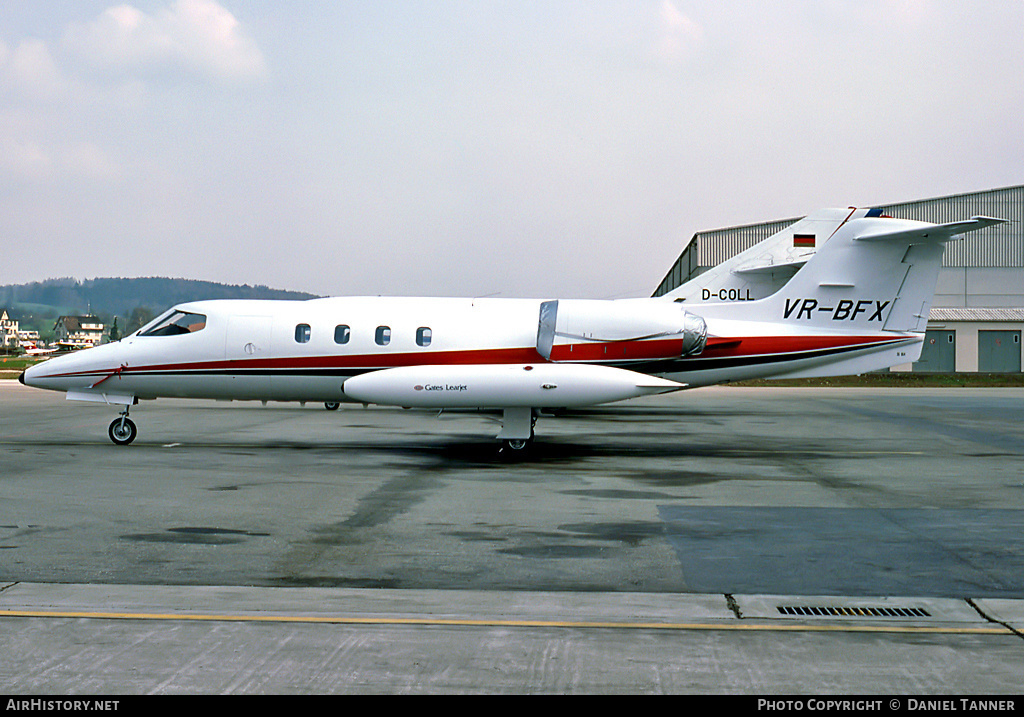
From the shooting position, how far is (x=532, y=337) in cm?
1777

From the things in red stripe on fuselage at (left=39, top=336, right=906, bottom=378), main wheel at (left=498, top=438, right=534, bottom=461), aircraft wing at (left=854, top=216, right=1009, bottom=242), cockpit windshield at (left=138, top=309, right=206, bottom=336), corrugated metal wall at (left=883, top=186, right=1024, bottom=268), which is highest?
corrugated metal wall at (left=883, top=186, right=1024, bottom=268)

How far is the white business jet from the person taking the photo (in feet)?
57.5

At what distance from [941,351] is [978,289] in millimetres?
5135

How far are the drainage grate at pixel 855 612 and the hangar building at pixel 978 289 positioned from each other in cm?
5524

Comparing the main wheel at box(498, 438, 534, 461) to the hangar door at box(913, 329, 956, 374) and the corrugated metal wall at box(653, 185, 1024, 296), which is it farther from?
the hangar door at box(913, 329, 956, 374)

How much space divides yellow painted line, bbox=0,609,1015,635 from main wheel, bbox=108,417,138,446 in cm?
1262

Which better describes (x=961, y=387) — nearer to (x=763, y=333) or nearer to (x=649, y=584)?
(x=763, y=333)

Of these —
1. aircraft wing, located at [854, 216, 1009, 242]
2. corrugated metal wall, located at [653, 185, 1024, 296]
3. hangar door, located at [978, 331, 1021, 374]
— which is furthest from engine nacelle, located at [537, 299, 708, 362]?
hangar door, located at [978, 331, 1021, 374]

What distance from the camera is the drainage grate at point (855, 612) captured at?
6656 millimetres

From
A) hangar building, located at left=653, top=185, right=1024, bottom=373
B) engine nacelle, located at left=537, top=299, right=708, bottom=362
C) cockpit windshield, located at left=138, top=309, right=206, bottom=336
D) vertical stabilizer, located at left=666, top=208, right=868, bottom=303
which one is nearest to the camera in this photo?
engine nacelle, located at left=537, top=299, right=708, bottom=362

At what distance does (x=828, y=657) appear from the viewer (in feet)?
18.5

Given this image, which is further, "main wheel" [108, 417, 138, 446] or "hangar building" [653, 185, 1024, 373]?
"hangar building" [653, 185, 1024, 373]

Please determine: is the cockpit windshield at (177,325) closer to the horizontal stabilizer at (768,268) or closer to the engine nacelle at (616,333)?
the engine nacelle at (616,333)

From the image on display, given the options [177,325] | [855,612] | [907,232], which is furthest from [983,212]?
[855,612]
